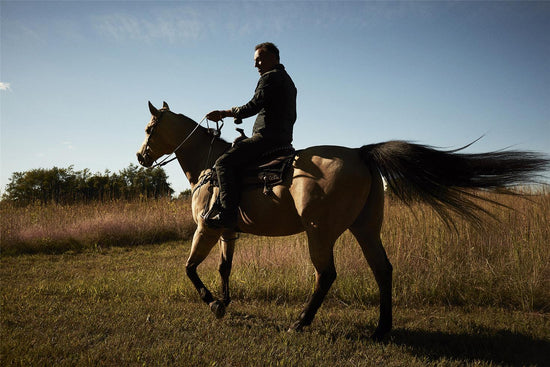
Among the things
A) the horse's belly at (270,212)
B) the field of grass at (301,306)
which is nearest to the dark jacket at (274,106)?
the horse's belly at (270,212)

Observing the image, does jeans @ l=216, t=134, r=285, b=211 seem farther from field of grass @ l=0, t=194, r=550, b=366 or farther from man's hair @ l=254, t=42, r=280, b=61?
field of grass @ l=0, t=194, r=550, b=366

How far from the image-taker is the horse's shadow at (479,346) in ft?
10.7

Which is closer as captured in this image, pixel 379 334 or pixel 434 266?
pixel 379 334

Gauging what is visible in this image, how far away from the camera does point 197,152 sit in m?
4.75

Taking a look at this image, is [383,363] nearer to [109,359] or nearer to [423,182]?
[423,182]

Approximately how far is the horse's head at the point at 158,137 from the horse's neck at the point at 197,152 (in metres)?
0.24

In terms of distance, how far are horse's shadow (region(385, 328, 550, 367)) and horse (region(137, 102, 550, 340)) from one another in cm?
34

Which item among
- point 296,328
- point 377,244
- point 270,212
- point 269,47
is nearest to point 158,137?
point 269,47

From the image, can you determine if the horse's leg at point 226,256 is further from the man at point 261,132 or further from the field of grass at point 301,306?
the man at point 261,132

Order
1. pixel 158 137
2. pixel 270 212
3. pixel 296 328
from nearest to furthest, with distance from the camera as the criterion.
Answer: pixel 296 328 → pixel 270 212 → pixel 158 137

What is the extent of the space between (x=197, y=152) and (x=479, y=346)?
424 centimetres

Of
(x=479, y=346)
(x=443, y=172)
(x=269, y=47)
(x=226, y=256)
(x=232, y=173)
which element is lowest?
(x=479, y=346)

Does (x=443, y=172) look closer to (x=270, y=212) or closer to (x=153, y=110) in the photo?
(x=270, y=212)

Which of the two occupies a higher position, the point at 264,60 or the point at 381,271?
the point at 264,60
